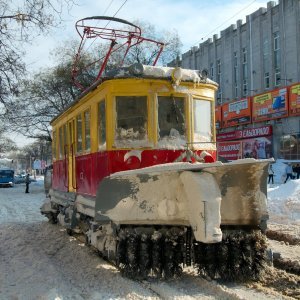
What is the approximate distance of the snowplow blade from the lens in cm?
582

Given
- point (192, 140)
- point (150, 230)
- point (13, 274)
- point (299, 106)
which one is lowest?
point (13, 274)

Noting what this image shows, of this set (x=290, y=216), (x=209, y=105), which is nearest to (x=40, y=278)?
(x=209, y=105)

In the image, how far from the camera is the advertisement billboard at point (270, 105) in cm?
3162

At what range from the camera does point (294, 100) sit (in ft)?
100

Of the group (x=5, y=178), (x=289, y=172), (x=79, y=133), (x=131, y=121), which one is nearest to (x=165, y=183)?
(x=131, y=121)

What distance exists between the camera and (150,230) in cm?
634

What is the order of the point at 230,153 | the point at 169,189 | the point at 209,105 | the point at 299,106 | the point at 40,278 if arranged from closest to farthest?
the point at 169,189, the point at 40,278, the point at 209,105, the point at 299,106, the point at 230,153

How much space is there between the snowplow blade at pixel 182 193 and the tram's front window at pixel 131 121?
0.77 m

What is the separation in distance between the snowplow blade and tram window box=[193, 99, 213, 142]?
126 cm

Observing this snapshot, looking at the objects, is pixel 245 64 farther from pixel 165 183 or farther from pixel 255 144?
pixel 165 183

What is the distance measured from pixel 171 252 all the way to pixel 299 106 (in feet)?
84.2

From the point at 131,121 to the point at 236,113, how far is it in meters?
31.4

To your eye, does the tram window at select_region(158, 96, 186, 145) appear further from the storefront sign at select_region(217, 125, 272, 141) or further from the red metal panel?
the storefront sign at select_region(217, 125, 272, 141)

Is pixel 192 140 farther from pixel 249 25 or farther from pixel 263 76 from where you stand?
pixel 249 25
